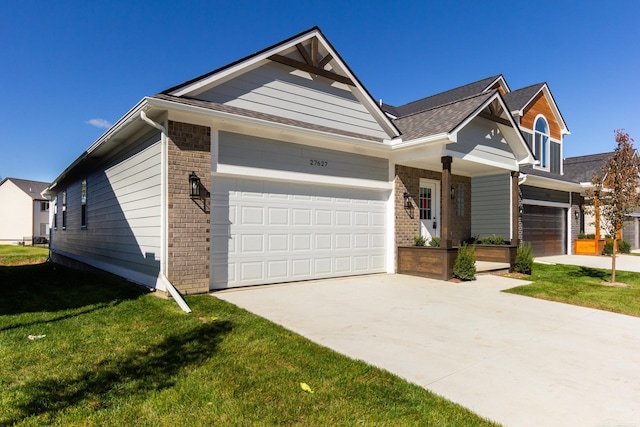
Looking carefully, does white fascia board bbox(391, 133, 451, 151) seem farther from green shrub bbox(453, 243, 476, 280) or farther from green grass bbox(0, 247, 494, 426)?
green grass bbox(0, 247, 494, 426)

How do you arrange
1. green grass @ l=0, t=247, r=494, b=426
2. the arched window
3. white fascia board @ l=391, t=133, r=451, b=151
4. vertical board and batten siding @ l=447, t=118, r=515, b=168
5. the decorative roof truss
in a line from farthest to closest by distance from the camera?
the arched window → vertical board and batten siding @ l=447, t=118, r=515, b=168 → white fascia board @ l=391, t=133, r=451, b=151 → the decorative roof truss → green grass @ l=0, t=247, r=494, b=426

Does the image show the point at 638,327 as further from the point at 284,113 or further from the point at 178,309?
the point at 284,113

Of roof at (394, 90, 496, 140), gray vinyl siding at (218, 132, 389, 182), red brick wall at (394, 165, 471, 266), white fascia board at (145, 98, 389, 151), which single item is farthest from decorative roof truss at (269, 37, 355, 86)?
red brick wall at (394, 165, 471, 266)

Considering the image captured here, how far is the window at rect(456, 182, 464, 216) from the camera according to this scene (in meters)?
13.3

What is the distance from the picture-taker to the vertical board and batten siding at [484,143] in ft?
32.8

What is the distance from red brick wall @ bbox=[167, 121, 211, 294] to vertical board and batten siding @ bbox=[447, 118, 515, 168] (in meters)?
6.15

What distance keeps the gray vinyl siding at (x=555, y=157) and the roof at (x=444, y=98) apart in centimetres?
467

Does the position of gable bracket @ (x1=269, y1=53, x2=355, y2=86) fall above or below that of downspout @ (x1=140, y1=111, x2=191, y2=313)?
above

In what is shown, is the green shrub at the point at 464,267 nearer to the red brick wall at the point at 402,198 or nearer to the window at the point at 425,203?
the red brick wall at the point at 402,198

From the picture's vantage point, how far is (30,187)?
44500mm

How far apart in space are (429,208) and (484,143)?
99.6 inches

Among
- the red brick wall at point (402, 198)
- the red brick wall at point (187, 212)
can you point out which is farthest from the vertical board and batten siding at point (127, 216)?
the red brick wall at point (402, 198)

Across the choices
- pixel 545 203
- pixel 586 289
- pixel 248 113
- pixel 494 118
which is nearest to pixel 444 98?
pixel 545 203

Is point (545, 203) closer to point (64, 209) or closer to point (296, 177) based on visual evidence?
point (296, 177)
